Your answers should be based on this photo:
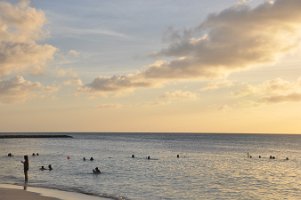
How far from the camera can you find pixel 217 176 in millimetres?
46656

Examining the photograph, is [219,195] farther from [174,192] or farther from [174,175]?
[174,175]

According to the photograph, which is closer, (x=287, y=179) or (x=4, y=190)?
(x=4, y=190)

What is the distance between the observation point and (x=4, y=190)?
29328 millimetres

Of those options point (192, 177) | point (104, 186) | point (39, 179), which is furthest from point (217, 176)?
point (39, 179)

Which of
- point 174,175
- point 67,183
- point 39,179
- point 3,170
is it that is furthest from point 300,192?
point 3,170

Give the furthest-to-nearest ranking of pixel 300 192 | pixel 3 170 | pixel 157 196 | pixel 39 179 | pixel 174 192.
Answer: pixel 3 170
pixel 39 179
pixel 300 192
pixel 174 192
pixel 157 196

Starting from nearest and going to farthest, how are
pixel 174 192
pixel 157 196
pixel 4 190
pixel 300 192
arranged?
pixel 4 190
pixel 157 196
pixel 174 192
pixel 300 192

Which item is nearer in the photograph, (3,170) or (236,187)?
(236,187)

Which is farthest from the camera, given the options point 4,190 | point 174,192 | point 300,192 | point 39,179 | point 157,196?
point 39,179

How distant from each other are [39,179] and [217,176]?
62.9 feet

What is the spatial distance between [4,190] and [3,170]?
2072 centimetres

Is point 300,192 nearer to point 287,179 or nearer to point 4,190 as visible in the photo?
point 287,179

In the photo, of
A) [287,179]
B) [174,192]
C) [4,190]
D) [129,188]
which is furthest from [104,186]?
[287,179]

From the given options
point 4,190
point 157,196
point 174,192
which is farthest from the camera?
point 174,192
